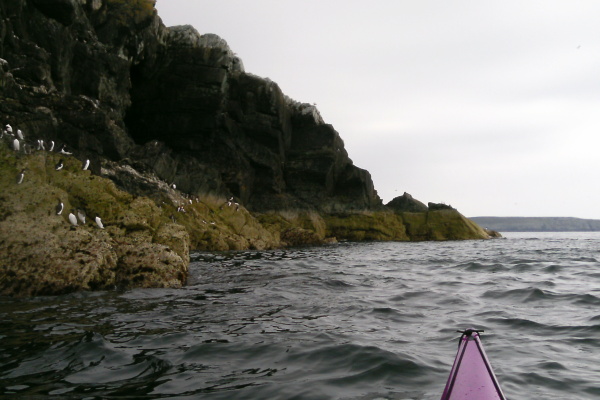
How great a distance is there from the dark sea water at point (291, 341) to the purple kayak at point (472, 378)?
76 centimetres

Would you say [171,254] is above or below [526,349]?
above

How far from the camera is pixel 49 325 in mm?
6402

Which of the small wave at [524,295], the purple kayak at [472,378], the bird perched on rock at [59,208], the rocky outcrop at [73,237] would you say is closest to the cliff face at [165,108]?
the rocky outcrop at [73,237]

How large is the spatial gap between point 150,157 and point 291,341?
86.6 feet

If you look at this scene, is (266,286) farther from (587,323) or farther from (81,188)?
(587,323)

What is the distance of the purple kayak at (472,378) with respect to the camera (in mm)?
3295

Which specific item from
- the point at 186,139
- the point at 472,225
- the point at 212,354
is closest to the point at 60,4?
the point at 186,139

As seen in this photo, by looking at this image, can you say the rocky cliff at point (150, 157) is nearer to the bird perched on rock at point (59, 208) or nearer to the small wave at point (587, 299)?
the bird perched on rock at point (59, 208)

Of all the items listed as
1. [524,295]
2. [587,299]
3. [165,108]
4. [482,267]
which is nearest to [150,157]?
[165,108]

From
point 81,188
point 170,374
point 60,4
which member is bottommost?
point 170,374

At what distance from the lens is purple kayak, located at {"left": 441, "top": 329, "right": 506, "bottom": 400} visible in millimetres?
3295

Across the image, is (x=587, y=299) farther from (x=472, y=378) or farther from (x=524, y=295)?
(x=472, y=378)

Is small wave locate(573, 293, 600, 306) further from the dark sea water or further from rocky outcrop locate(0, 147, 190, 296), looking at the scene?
rocky outcrop locate(0, 147, 190, 296)

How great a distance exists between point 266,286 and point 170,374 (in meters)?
6.25
